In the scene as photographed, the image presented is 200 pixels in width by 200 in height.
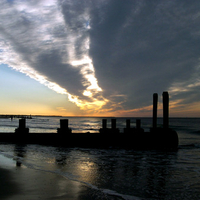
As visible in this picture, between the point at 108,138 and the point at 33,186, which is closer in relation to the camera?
the point at 33,186

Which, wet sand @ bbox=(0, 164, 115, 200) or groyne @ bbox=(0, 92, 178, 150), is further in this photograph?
groyne @ bbox=(0, 92, 178, 150)

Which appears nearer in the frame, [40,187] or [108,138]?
[40,187]

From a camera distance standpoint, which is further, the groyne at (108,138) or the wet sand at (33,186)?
the groyne at (108,138)

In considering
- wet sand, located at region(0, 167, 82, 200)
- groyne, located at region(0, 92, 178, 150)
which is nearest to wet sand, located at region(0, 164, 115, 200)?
wet sand, located at region(0, 167, 82, 200)

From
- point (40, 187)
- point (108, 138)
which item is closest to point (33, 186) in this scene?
point (40, 187)

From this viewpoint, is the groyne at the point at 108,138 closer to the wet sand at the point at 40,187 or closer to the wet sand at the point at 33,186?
the wet sand at the point at 33,186

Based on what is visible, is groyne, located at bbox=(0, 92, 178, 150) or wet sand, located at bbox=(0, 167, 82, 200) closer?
wet sand, located at bbox=(0, 167, 82, 200)

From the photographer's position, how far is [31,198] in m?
4.59

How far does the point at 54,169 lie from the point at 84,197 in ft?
9.98

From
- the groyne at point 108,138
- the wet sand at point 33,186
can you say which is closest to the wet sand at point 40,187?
the wet sand at point 33,186

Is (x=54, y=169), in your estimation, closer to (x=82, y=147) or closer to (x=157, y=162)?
(x=157, y=162)

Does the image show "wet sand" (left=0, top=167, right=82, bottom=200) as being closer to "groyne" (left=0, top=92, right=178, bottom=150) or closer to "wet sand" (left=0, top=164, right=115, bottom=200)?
"wet sand" (left=0, top=164, right=115, bottom=200)

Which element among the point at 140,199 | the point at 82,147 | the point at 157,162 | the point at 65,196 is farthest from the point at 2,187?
the point at 82,147

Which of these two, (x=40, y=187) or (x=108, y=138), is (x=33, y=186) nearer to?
(x=40, y=187)
